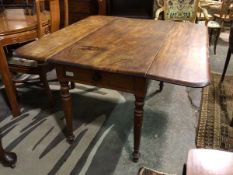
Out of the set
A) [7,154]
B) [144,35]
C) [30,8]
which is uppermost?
[30,8]

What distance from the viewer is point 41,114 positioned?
2014 millimetres

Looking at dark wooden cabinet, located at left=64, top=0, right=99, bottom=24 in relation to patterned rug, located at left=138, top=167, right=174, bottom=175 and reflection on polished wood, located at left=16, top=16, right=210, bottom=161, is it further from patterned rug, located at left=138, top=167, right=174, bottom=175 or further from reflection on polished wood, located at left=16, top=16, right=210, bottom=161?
patterned rug, located at left=138, top=167, right=174, bottom=175

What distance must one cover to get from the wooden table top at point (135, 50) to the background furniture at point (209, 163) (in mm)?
302

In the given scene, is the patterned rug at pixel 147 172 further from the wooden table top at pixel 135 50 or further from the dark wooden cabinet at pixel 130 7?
the dark wooden cabinet at pixel 130 7

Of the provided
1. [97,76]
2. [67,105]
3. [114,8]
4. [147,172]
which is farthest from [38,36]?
[114,8]

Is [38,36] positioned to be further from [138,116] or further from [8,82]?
[138,116]

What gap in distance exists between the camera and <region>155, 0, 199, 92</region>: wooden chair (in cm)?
322

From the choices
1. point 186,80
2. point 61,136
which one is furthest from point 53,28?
point 186,80

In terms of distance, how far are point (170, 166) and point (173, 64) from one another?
753mm

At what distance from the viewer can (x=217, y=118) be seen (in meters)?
1.98

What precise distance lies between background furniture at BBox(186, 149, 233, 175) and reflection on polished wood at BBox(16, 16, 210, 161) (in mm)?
302

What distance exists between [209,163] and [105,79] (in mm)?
660

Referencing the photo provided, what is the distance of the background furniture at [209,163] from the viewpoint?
901 mm

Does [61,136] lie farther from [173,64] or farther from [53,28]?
[173,64]
